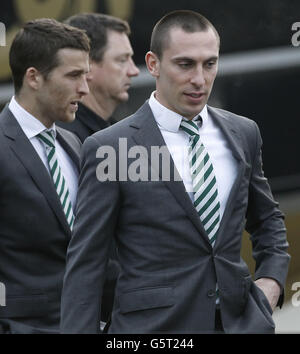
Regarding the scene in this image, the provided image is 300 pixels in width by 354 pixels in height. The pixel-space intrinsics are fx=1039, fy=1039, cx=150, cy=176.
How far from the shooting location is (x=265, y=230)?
3861 millimetres

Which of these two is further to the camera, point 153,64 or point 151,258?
point 153,64

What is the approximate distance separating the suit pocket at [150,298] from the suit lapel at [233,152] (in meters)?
0.23

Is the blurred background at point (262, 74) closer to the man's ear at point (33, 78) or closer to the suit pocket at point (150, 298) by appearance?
the man's ear at point (33, 78)

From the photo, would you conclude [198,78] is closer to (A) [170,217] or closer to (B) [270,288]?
(A) [170,217]

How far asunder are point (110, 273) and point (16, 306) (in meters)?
0.43

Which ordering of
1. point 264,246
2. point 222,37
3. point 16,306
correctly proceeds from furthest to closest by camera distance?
1. point 222,37
2. point 16,306
3. point 264,246

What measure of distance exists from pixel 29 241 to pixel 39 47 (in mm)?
951

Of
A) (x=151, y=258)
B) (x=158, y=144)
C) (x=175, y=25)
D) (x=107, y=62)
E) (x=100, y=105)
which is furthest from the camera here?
(x=107, y=62)

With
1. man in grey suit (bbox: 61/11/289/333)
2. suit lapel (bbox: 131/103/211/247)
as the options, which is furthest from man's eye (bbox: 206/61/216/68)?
suit lapel (bbox: 131/103/211/247)

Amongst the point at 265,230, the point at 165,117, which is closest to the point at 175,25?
the point at 165,117

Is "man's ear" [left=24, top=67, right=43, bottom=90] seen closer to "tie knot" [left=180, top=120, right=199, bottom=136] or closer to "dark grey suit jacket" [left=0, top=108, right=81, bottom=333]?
"dark grey suit jacket" [left=0, top=108, right=81, bottom=333]

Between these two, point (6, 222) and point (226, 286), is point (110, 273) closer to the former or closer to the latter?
point (6, 222)
